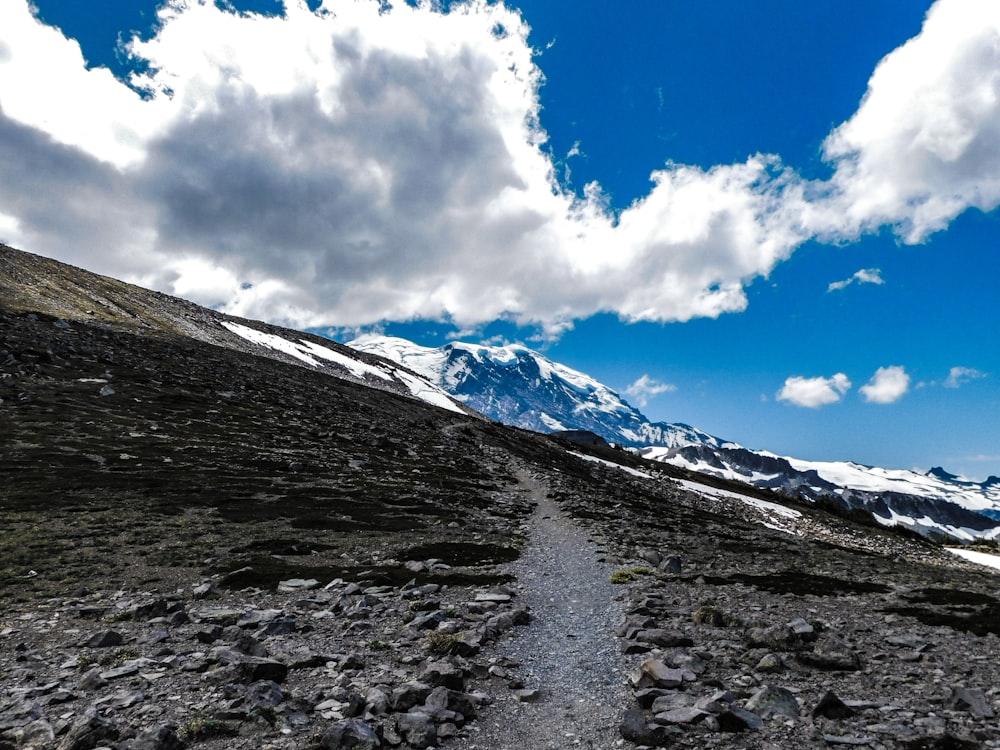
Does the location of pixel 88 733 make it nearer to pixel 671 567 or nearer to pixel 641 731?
pixel 641 731

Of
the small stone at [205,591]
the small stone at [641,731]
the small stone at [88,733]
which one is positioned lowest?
the small stone at [205,591]

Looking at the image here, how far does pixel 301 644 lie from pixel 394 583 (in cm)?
791

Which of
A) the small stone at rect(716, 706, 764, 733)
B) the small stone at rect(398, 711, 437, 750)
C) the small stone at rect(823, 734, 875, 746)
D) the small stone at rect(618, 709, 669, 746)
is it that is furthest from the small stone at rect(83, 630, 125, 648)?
the small stone at rect(823, 734, 875, 746)

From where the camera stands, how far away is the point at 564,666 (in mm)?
14148

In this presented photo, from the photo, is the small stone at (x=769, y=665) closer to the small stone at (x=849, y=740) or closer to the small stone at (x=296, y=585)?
the small stone at (x=849, y=740)

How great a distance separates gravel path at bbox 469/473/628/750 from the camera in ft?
34.0

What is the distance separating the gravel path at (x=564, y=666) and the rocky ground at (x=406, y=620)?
10cm

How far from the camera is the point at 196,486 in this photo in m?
40.3

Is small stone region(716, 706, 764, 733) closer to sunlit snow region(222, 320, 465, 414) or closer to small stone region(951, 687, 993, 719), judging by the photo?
small stone region(951, 687, 993, 719)

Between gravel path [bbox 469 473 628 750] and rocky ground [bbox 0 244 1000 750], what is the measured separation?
0.10m

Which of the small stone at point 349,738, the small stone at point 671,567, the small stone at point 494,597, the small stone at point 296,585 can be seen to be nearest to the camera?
the small stone at point 349,738

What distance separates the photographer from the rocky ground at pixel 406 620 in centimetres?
1017

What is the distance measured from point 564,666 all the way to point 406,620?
6.24 m

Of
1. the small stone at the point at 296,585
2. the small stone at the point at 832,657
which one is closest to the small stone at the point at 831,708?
the small stone at the point at 832,657
